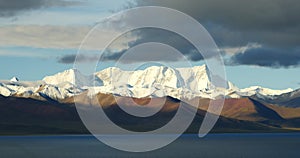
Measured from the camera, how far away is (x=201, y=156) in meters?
198

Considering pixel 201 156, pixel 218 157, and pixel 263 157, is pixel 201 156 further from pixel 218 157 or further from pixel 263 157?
pixel 263 157

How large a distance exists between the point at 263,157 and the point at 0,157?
80915mm

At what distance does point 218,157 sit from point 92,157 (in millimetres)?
39134

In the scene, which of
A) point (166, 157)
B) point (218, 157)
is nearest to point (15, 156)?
point (166, 157)

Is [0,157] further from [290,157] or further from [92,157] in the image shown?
[290,157]

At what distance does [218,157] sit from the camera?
195 metres

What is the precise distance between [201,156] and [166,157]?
12331 millimetres

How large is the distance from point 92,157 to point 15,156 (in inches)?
946

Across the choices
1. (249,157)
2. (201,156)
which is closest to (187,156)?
(201,156)

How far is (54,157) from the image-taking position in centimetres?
19962

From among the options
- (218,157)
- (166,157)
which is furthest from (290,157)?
(166,157)

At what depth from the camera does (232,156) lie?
199 metres

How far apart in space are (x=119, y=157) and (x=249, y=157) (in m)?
40.9

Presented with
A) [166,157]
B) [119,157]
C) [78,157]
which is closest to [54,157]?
[78,157]
